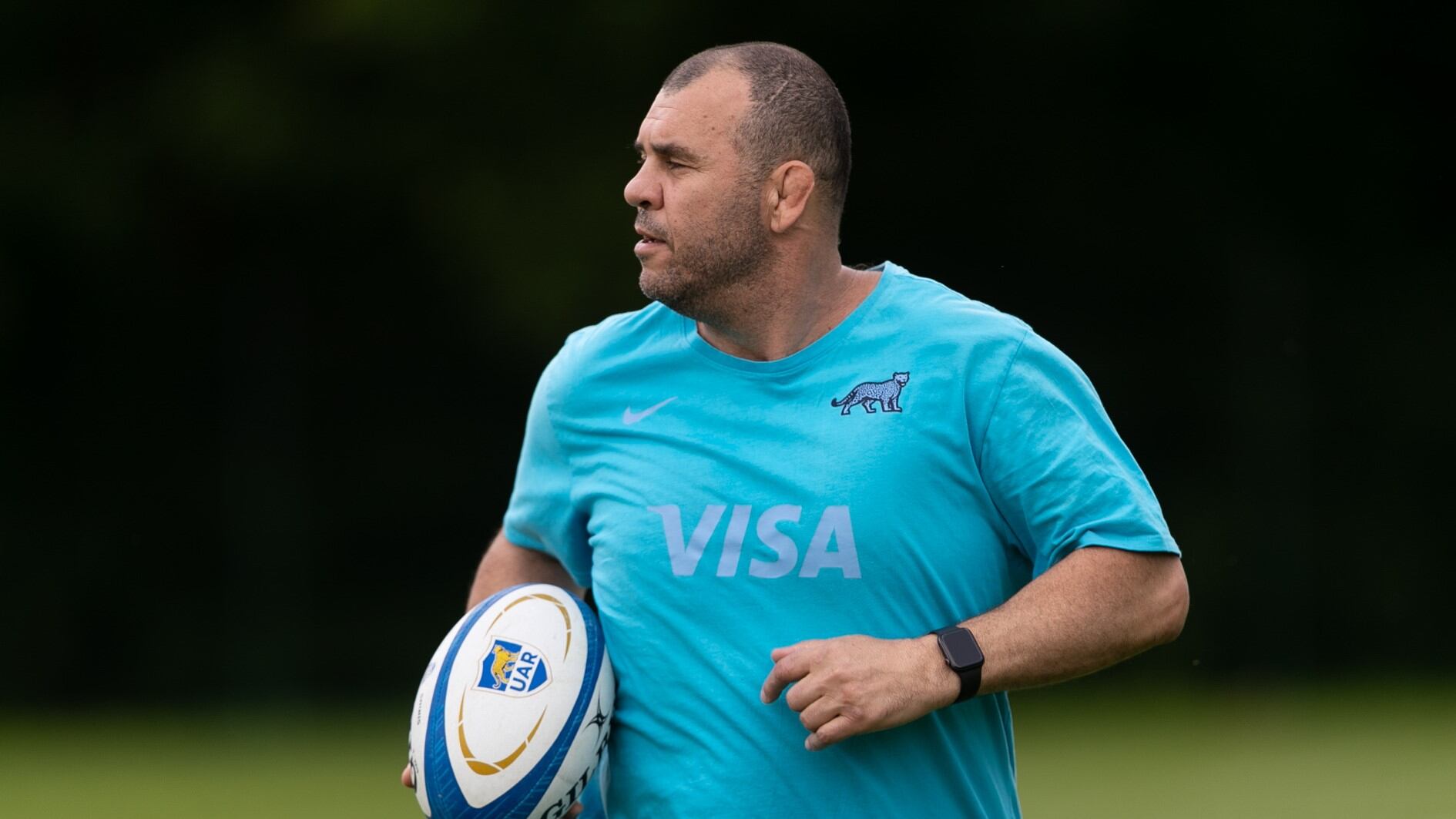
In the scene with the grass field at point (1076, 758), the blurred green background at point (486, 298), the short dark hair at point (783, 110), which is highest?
the short dark hair at point (783, 110)

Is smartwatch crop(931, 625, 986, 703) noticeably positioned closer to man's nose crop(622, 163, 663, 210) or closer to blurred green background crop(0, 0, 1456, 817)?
man's nose crop(622, 163, 663, 210)

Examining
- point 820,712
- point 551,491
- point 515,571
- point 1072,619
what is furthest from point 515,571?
point 1072,619

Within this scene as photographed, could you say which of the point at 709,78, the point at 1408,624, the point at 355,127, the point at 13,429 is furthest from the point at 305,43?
the point at 709,78

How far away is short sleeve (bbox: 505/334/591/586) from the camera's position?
3727 mm

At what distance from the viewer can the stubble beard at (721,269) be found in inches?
136

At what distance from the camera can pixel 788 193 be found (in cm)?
352

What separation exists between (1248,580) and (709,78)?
393 inches

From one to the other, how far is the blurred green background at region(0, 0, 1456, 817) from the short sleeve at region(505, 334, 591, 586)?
843cm

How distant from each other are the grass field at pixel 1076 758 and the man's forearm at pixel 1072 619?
528 centimetres

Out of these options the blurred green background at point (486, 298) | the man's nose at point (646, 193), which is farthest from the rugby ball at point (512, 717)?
the blurred green background at point (486, 298)

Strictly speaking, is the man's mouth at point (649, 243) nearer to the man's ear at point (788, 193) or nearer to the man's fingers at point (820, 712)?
the man's ear at point (788, 193)

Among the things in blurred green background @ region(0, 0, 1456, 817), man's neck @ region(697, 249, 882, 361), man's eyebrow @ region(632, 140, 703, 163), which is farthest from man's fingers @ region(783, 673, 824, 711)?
blurred green background @ region(0, 0, 1456, 817)

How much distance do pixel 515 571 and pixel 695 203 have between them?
910 millimetres

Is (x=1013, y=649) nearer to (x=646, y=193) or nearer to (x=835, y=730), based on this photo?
(x=835, y=730)
